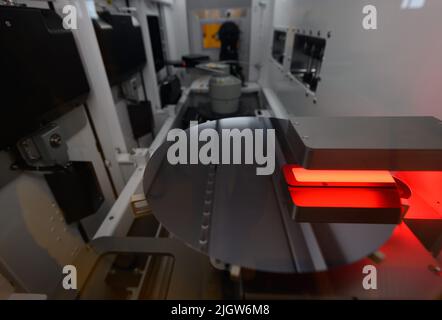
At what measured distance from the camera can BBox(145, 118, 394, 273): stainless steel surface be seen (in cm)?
37

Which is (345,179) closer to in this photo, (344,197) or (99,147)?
(344,197)

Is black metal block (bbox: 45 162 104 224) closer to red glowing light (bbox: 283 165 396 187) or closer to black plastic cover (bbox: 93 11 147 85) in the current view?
black plastic cover (bbox: 93 11 147 85)

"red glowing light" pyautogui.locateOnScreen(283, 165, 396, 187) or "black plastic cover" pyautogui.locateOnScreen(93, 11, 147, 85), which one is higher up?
"black plastic cover" pyautogui.locateOnScreen(93, 11, 147, 85)

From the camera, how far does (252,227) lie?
42 centimetres

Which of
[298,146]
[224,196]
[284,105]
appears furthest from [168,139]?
[284,105]

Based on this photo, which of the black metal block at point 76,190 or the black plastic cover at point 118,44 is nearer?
the black metal block at point 76,190

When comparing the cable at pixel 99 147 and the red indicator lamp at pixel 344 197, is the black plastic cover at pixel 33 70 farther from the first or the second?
the red indicator lamp at pixel 344 197

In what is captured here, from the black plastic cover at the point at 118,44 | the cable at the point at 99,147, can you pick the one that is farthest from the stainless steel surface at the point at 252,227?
the black plastic cover at the point at 118,44

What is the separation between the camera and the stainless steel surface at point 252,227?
14.6 inches

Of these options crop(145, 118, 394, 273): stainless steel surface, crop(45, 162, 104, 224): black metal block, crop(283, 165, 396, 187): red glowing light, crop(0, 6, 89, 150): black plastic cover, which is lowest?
crop(45, 162, 104, 224): black metal block

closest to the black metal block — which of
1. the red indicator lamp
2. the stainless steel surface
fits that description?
the stainless steel surface

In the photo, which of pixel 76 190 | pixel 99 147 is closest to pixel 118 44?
pixel 99 147

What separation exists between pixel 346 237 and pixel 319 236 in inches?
1.9
